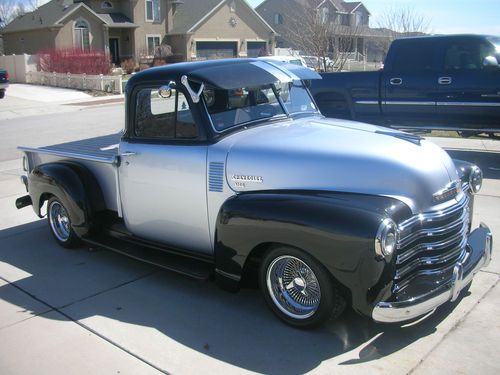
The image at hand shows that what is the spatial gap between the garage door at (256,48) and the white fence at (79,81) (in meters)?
20.8

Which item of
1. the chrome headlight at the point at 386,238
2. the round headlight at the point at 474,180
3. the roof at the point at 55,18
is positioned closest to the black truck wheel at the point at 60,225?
the chrome headlight at the point at 386,238

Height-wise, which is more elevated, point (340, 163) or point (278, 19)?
point (278, 19)

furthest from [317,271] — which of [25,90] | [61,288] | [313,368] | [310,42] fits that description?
[25,90]

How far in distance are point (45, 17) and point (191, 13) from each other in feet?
37.3

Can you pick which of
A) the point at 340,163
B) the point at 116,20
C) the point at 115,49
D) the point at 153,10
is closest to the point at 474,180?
the point at 340,163

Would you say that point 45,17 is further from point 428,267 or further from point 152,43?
point 428,267

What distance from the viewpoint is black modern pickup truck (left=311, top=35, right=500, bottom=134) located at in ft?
30.2

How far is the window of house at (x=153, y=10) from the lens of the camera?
42.2 metres

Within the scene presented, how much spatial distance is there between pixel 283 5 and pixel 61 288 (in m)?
54.5

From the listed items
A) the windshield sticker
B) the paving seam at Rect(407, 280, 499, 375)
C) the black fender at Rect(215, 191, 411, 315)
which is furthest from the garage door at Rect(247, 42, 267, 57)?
the black fender at Rect(215, 191, 411, 315)

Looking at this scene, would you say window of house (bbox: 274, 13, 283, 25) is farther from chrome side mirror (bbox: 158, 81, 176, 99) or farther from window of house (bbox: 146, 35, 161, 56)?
chrome side mirror (bbox: 158, 81, 176, 99)

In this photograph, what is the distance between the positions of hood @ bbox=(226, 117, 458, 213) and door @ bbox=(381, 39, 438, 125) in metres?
5.67

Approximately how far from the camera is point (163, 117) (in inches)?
189

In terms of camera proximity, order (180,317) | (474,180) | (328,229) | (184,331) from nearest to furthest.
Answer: (328,229)
(184,331)
(180,317)
(474,180)
